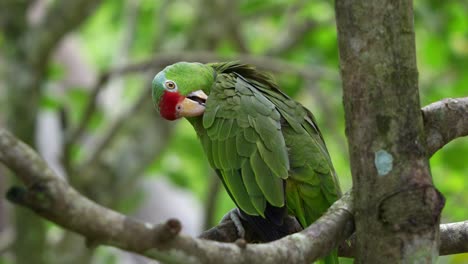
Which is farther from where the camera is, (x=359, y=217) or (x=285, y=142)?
(x=285, y=142)

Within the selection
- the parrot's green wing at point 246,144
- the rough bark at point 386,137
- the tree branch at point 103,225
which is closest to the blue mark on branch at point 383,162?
the rough bark at point 386,137

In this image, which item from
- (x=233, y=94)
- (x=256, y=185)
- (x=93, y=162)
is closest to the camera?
(x=256, y=185)

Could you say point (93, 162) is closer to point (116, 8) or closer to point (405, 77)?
point (116, 8)

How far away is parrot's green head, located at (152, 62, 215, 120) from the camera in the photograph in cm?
272

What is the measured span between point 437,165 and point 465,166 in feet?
0.68

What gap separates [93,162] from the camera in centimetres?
509

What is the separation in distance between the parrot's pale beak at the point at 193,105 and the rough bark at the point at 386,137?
3.60 ft

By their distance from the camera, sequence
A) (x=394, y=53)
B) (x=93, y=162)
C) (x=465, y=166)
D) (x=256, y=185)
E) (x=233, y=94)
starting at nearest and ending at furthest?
1. (x=394, y=53)
2. (x=256, y=185)
3. (x=233, y=94)
4. (x=93, y=162)
5. (x=465, y=166)

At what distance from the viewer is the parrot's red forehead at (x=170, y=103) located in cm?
273

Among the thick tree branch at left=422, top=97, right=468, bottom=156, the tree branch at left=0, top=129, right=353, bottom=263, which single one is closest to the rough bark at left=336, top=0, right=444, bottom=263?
the thick tree branch at left=422, top=97, right=468, bottom=156

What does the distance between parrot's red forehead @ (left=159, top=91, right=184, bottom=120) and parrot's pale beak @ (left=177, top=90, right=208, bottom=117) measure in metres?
0.03

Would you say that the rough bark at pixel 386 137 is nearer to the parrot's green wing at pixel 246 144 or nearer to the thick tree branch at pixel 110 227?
the thick tree branch at pixel 110 227

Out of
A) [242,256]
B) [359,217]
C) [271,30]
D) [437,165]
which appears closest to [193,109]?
[359,217]

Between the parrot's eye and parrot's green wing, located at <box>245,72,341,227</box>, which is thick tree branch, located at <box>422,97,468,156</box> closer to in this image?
parrot's green wing, located at <box>245,72,341,227</box>
